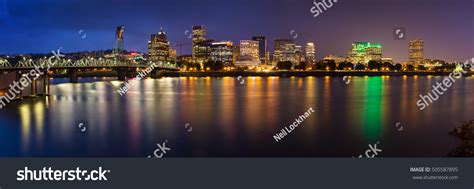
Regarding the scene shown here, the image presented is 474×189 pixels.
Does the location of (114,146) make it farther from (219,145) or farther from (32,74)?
(32,74)

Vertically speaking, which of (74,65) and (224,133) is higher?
(74,65)

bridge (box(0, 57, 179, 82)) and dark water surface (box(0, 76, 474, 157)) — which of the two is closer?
dark water surface (box(0, 76, 474, 157))

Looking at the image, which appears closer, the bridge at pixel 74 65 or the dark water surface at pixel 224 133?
the dark water surface at pixel 224 133

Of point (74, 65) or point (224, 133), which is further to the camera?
point (74, 65)

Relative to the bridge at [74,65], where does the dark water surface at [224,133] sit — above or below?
below

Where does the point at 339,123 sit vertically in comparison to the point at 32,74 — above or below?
below

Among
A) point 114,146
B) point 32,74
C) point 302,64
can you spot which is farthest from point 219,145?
point 302,64

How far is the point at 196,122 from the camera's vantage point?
22125mm

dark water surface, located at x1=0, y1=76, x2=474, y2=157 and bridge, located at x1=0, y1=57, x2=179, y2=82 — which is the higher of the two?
bridge, located at x1=0, y1=57, x2=179, y2=82
